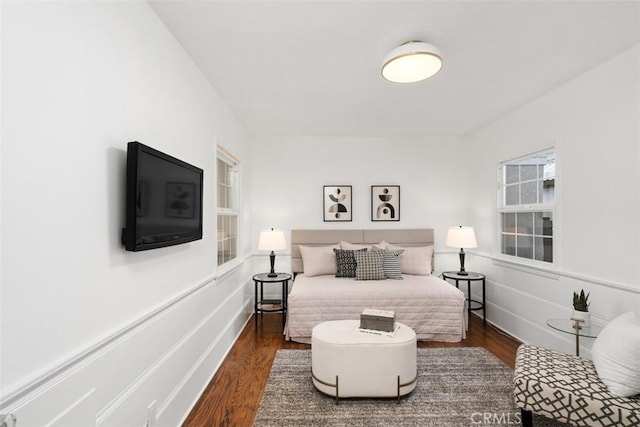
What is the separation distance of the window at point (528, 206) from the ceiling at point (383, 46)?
2.29ft

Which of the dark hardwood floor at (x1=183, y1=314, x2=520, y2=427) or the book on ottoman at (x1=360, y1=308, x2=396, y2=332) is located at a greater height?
the book on ottoman at (x1=360, y1=308, x2=396, y2=332)

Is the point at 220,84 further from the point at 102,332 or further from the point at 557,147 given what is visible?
the point at 557,147

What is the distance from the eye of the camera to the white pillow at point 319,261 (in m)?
4.17

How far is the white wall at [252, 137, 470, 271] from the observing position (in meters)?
4.68

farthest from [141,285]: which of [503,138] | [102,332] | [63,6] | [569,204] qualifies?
[503,138]

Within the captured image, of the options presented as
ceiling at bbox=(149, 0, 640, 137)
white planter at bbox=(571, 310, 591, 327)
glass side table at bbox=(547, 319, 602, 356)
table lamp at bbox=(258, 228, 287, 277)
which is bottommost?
glass side table at bbox=(547, 319, 602, 356)

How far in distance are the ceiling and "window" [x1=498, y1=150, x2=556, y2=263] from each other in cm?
70

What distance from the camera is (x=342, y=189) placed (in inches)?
184

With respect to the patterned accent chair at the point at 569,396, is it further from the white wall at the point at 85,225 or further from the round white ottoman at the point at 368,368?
the white wall at the point at 85,225

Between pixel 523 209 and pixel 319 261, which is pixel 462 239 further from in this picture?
pixel 319 261

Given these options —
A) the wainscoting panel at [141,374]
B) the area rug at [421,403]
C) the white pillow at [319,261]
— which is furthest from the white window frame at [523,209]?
the wainscoting panel at [141,374]

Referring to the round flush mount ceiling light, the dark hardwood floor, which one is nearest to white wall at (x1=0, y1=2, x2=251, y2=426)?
the dark hardwood floor

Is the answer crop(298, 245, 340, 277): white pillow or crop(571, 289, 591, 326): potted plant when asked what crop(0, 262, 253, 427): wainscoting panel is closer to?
crop(298, 245, 340, 277): white pillow

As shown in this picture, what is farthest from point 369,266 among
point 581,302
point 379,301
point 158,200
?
point 158,200
